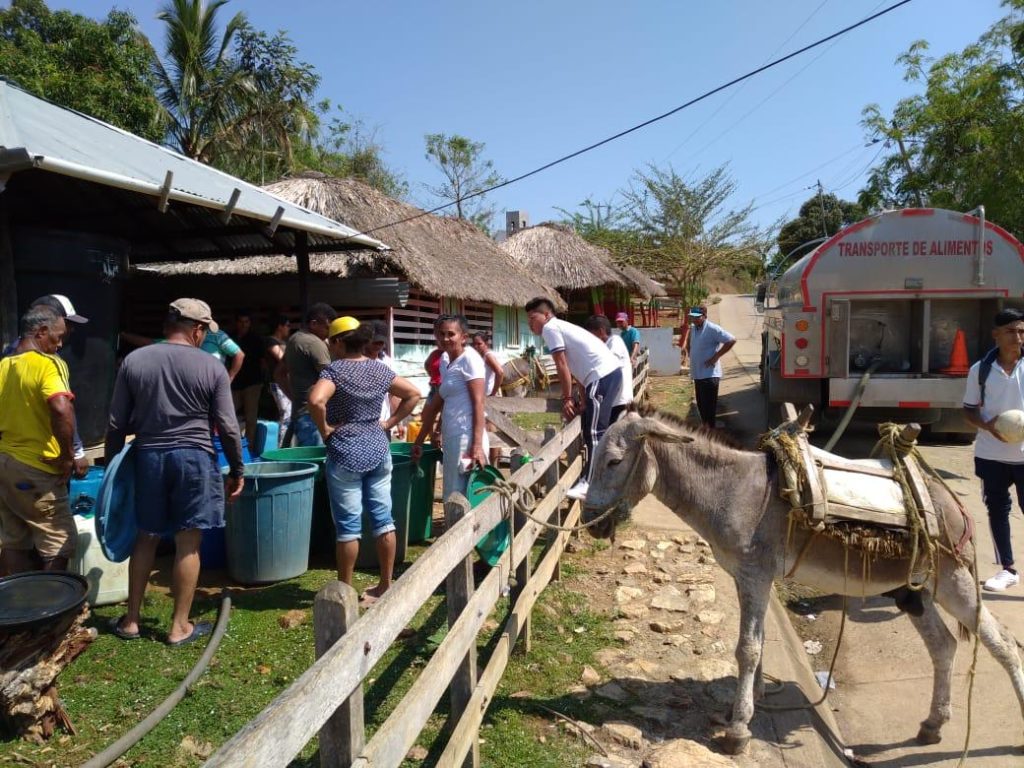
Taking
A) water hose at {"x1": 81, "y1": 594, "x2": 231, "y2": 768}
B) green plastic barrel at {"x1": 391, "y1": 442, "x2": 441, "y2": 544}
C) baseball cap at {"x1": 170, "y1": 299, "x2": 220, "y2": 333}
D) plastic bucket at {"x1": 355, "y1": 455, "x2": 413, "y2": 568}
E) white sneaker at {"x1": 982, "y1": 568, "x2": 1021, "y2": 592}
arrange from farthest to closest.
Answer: green plastic barrel at {"x1": 391, "y1": 442, "x2": 441, "y2": 544}, plastic bucket at {"x1": 355, "y1": 455, "x2": 413, "y2": 568}, white sneaker at {"x1": 982, "y1": 568, "x2": 1021, "y2": 592}, baseball cap at {"x1": 170, "y1": 299, "x2": 220, "y2": 333}, water hose at {"x1": 81, "y1": 594, "x2": 231, "y2": 768}

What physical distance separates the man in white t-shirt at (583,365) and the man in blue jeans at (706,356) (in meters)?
3.90

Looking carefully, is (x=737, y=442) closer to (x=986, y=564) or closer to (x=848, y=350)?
(x=986, y=564)

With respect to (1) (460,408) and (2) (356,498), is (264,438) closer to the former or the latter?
(1) (460,408)

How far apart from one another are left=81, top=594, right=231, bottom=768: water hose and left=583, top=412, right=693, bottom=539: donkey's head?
2140 mm

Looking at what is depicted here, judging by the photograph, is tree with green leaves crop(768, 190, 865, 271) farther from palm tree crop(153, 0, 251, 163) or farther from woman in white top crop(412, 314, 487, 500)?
woman in white top crop(412, 314, 487, 500)

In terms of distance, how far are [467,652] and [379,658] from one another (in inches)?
34.2

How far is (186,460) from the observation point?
377cm

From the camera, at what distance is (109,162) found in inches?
212

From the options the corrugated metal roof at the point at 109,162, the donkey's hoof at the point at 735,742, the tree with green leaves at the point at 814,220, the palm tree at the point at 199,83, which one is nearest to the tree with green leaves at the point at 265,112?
the palm tree at the point at 199,83

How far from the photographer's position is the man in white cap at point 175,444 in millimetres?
3707

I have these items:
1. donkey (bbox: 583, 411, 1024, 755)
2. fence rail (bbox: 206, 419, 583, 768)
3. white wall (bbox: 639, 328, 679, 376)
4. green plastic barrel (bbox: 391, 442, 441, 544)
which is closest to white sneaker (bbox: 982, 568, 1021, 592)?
donkey (bbox: 583, 411, 1024, 755)

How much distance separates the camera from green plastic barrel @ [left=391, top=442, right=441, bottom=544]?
5.44 metres

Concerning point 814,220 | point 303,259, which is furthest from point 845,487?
point 814,220

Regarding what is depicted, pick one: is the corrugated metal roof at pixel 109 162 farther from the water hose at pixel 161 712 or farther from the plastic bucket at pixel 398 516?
the water hose at pixel 161 712
